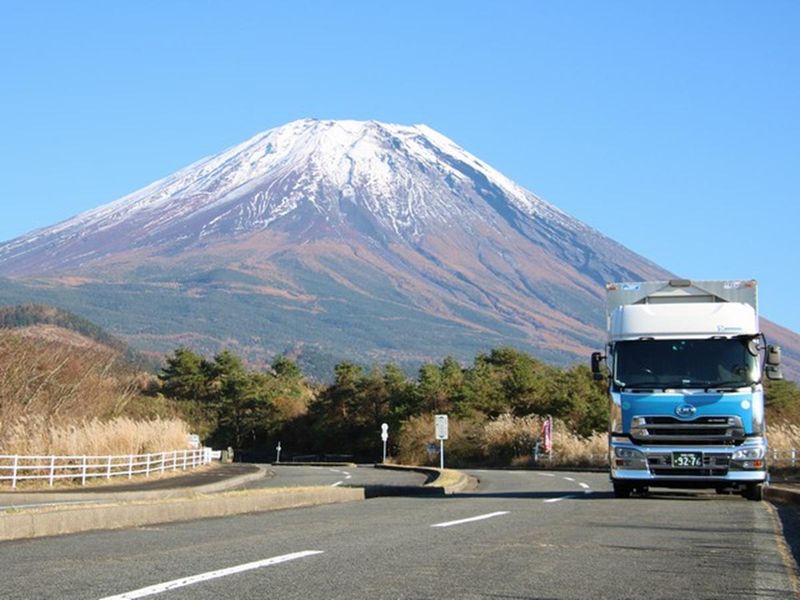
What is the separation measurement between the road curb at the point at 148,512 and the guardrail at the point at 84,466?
1403 cm

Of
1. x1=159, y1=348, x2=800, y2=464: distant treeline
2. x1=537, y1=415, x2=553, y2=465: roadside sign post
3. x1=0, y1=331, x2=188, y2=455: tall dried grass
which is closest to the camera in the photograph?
x1=0, y1=331, x2=188, y2=455: tall dried grass

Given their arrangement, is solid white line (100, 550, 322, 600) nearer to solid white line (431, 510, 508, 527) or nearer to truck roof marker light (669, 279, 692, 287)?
solid white line (431, 510, 508, 527)

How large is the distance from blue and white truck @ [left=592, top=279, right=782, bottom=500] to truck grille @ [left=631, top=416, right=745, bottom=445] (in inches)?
0.6

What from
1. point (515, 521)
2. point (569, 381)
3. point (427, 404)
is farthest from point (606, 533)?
point (427, 404)

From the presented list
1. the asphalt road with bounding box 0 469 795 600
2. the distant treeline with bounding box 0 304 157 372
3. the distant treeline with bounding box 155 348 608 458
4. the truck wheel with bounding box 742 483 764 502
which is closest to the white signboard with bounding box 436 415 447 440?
the distant treeline with bounding box 155 348 608 458

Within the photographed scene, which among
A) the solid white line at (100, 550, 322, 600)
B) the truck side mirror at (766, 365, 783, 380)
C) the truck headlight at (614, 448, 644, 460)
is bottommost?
the solid white line at (100, 550, 322, 600)

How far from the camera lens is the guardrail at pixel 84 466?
32625 mm

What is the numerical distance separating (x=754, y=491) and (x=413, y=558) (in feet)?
37.2

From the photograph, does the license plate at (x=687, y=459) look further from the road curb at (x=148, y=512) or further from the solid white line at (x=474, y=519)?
the road curb at (x=148, y=512)

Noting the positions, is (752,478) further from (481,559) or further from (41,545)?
(41,545)

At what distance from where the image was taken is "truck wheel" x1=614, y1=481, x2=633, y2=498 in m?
20.2

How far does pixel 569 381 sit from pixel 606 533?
61.8m

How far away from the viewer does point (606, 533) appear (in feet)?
43.2

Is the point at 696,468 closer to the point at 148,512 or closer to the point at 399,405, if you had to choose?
the point at 148,512
